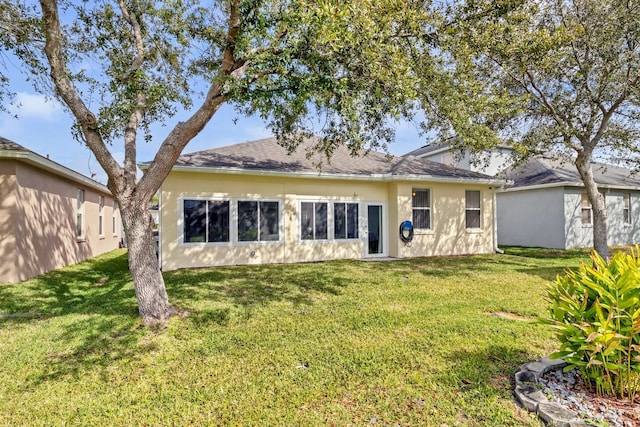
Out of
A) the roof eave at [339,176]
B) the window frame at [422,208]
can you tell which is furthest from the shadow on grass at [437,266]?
the roof eave at [339,176]

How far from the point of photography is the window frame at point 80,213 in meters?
13.7

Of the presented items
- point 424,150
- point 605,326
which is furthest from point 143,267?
point 424,150

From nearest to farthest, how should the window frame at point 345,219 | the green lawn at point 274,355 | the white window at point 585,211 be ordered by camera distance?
1. the green lawn at point 274,355
2. the window frame at point 345,219
3. the white window at point 585,211

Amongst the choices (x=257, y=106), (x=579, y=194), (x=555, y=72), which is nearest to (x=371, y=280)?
(x=257, y=106)

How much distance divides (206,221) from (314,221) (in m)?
3.79

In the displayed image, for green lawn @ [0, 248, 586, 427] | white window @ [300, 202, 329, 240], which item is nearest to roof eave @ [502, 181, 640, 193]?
green lawn @ [0, 248, 586, 427]

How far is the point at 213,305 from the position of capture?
22.3 ft

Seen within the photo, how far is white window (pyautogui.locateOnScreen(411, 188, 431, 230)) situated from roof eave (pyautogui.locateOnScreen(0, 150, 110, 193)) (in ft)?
40.2

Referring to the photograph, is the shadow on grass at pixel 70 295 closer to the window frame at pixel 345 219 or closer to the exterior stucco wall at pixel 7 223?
the exterior stucco wall at pixel 7 223

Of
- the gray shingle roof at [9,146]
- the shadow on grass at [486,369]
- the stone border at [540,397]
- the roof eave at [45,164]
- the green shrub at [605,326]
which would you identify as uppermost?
the gray shingle roof at [9,146]

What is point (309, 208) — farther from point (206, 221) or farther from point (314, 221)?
point (206, 221)

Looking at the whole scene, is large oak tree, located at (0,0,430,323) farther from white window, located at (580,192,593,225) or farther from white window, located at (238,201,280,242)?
white window, located at (580,192,593,225)

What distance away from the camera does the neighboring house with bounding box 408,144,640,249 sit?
16.7 metres

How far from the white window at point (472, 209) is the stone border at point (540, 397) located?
37.1 ft
